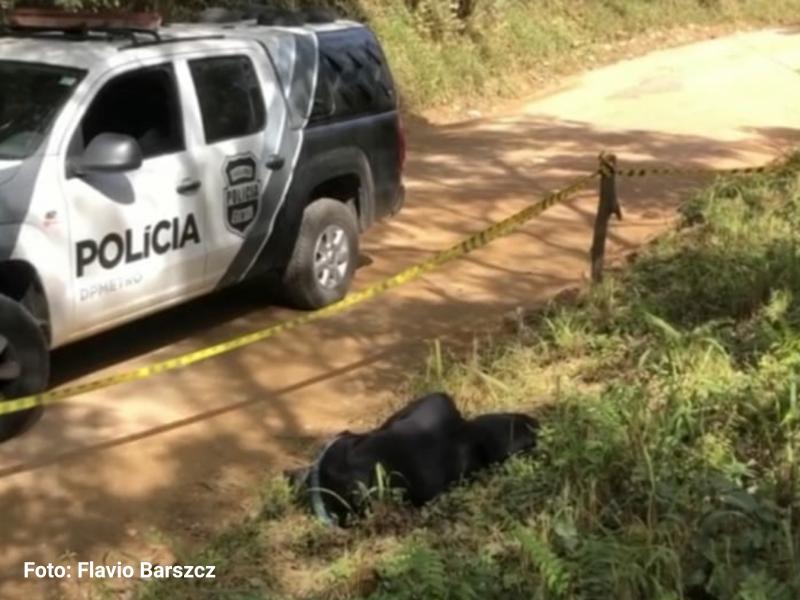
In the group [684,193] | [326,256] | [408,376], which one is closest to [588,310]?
[408,376]

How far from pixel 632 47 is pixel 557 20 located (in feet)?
6.73

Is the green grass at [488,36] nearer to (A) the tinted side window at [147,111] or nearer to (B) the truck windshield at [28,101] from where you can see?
(A) the tinted side window at [147,111]

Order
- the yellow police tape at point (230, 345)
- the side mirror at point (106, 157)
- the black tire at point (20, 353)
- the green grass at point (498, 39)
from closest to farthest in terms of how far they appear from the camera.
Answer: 1. the yellow police tape at point (230, 345)
2. the black tire at point (20, 353)
3. the side mirror at point (106, 157)
4. the green grass at point (498, 39)

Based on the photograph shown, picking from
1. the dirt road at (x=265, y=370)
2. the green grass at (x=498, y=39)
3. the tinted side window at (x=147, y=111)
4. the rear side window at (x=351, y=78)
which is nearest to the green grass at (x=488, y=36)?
the green grass at (x=498, y=39)

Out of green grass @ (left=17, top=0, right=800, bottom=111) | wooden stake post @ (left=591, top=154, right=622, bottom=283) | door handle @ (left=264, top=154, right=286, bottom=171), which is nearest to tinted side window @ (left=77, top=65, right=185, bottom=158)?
door handle @ (left=264, top=154, right=286, bottom=171)

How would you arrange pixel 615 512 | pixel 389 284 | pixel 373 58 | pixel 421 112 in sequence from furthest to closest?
pixel 421 112 → pixel 373 58 → pixel 389 284 → pixel 615 512

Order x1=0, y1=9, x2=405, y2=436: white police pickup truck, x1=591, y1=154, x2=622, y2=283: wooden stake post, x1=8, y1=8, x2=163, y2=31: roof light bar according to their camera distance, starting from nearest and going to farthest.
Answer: x1=0, y1=9, x2=405, y2=436: white police pickup truck, x1=8, y1=8, x2=163, y2=31: roof light bar, x1=591, y1=154, x2=622, y2=283: wooden stake post

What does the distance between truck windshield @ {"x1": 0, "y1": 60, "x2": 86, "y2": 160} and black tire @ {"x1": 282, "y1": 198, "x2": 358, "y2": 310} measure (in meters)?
1.93

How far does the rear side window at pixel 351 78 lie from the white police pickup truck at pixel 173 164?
0.4 inches

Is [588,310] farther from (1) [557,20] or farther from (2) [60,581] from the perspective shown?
(1) [557,20]

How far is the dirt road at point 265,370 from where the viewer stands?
238 inches

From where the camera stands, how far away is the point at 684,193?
13.0m

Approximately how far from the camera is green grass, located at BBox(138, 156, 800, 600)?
4.62 m

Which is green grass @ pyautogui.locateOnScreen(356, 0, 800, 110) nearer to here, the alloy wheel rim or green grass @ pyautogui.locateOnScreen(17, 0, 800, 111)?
green grass @ pyautogui.locateOnScreen(17, 0, 800, 111)
